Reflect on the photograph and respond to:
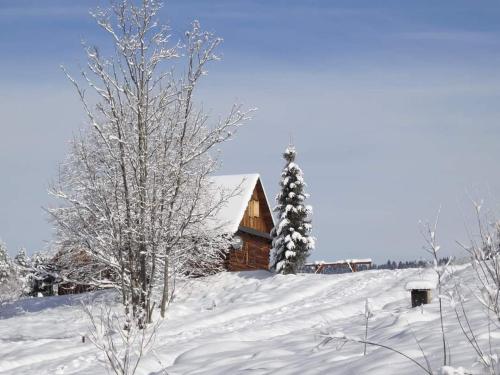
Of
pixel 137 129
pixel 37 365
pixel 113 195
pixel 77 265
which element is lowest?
pixel 37 365

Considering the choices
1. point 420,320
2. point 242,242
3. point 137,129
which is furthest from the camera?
point 242,242

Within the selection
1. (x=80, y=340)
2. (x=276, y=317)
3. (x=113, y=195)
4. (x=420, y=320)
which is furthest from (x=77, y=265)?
(x=420, y=320)

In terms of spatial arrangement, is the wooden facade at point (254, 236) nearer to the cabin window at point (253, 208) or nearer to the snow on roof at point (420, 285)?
the cabin window at point (253, 208)

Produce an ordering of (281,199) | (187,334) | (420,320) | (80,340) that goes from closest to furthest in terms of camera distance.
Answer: (420,320), (187,334), (80,340), (281,199)

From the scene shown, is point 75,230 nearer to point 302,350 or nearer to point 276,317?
point 276,317

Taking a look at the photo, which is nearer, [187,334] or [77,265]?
[187,334]

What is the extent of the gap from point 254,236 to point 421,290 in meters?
23.2

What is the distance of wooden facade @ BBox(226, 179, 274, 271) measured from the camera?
3700cm

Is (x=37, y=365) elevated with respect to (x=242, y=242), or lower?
lower

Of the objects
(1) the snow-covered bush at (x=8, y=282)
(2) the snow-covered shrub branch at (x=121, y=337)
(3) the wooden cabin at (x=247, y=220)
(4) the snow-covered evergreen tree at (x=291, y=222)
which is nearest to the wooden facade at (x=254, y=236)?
(3) the wooden cabin at (x=247, y=220)

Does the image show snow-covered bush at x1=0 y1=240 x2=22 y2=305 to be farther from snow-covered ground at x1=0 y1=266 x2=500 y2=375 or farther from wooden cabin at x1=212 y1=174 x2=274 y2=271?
wooden cabin at x1=212 y1=174 x2=274 y2=271

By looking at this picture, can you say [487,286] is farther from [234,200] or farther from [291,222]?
[234,200]

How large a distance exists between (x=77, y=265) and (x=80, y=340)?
8150mm

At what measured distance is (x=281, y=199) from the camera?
33969 mm
